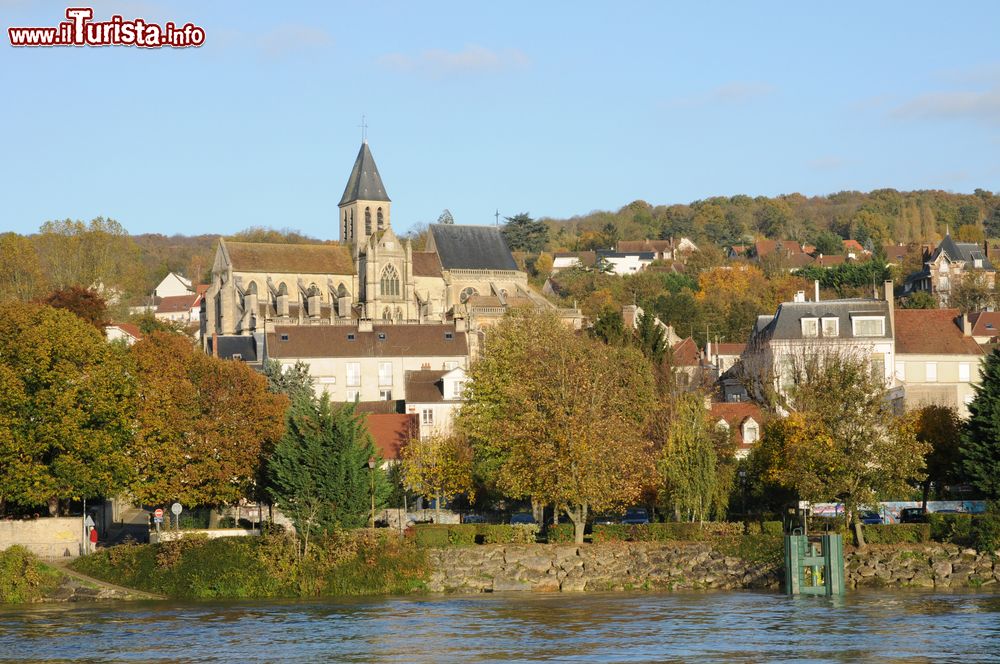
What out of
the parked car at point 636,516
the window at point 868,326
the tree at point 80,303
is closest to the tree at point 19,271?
the tree at point 80,303

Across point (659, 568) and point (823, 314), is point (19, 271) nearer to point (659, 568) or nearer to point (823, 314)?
point (823, 314)

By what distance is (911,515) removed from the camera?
48.4m

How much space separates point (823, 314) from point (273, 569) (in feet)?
122

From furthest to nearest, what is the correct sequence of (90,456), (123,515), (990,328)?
(990,328) < (123,515) < (90,456)

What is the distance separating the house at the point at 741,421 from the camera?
6166cm

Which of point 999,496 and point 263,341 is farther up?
point 263,341

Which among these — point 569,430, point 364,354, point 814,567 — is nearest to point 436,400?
point 364,354

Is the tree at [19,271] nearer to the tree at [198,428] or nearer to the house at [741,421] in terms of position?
the tree at [198,428]

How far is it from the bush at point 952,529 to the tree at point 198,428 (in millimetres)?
23087

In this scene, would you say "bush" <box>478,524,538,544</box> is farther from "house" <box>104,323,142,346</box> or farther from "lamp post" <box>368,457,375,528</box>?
"house" <box>104,323,142,346</box>

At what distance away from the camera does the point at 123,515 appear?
5884 centimetres

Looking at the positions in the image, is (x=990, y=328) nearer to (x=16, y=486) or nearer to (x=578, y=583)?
(x=578, y=583)

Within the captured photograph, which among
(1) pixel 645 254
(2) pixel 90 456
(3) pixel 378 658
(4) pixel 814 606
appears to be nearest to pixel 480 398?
(2) pixel 90 456

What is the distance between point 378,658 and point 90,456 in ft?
59.5
